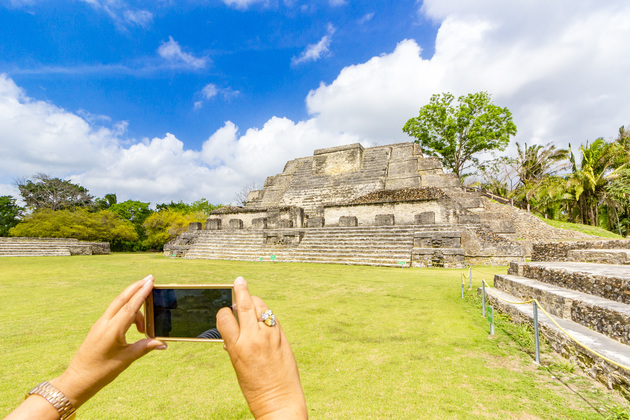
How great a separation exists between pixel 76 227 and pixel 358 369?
2515cm

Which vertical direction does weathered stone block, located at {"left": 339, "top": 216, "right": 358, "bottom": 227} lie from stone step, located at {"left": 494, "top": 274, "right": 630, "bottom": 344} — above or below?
above

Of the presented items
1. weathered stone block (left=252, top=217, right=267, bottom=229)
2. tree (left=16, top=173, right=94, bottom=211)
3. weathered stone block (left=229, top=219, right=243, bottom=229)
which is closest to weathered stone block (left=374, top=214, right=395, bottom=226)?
weathered stone block (left=252, top=217, right=267, bottom=229)

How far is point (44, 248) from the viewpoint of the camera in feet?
54.8

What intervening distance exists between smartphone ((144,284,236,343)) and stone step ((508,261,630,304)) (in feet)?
12.6

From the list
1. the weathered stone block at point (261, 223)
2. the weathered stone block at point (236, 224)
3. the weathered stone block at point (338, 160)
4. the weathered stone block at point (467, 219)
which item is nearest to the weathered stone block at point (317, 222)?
the weathered stone block at point (261, 223)

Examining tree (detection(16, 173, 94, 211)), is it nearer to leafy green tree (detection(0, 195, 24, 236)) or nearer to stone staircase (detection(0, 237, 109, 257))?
leafy green tree (detection(0, 195, 24, 236))

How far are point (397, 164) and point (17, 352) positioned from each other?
746 inches

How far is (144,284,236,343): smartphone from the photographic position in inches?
38.5

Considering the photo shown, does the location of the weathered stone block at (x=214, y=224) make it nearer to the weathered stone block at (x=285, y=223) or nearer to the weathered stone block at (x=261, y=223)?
the weathered stone block at (x=261, y=223)

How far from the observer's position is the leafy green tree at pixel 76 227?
67.2 feet

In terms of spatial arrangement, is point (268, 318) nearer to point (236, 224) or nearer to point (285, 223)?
point (285, 223)

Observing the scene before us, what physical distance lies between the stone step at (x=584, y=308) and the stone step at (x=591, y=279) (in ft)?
0.30

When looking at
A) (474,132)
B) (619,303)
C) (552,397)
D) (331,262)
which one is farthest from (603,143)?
(552,397)

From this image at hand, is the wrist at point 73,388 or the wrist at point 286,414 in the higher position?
the wrist at point 73,388
